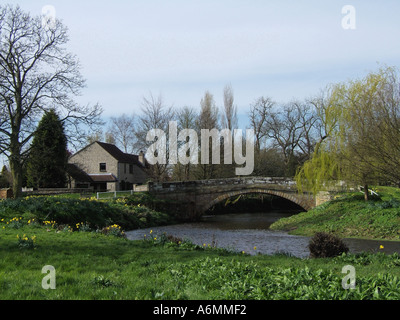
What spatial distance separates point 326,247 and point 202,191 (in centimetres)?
2333

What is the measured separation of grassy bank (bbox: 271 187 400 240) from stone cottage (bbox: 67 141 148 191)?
94.9 feet

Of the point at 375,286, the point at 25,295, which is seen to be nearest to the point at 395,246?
the point at 375,286

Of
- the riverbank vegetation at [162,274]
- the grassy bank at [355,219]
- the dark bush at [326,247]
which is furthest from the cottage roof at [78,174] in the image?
the dark bush at [326,247]

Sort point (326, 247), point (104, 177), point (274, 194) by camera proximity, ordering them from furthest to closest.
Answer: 1. point (104, 177)
2. point (274, 194)
3. point (326, 247)

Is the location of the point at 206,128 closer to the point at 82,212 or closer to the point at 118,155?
the point at 118,155

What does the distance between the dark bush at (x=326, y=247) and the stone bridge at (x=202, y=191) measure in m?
20.4

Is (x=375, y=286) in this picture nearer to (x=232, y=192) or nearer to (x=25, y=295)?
(x=25, y=295)

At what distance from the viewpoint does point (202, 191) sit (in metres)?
34.3

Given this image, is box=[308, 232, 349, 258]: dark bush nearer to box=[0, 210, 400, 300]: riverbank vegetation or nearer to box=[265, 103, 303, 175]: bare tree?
box=[0, 210, 400, 300]: riverbank vegetation

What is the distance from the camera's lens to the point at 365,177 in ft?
64.5

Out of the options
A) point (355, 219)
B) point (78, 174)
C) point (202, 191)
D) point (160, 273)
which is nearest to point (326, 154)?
point (355, 219)

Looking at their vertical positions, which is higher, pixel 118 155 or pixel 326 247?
pixel 118 155

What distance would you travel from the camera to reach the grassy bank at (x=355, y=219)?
19270 millimetres

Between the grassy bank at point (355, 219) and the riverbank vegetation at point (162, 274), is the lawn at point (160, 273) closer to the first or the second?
the riverbank vegetation at point (162, 274)
